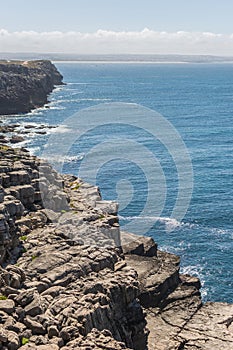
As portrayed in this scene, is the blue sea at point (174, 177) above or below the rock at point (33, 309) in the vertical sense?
below

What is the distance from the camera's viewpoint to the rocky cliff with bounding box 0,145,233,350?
30.1 m

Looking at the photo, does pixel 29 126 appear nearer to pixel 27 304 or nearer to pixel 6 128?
pixel 6 128

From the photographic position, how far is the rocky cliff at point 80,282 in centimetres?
3014

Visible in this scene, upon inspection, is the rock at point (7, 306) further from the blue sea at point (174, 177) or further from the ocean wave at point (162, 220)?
the ocean wave at point (162, 220)

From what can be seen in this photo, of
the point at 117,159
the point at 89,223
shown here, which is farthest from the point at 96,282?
the point at 117,159

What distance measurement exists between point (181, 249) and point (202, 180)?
33064 mm

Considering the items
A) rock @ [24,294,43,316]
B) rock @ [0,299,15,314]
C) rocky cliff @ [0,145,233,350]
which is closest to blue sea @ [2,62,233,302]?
rocky cliff @ [0,145,233,350]

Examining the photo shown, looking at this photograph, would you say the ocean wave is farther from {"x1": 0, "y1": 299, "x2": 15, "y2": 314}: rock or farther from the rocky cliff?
{"x1": 0, "y1": 299, "x2": 15, "y2": 314}: rock

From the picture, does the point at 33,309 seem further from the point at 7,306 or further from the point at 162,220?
the point at 162,220

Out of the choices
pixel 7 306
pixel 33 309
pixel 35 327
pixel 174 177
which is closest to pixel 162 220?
pixel 174 177

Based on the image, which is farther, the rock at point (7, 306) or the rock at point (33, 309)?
the rock at point (33, 309)

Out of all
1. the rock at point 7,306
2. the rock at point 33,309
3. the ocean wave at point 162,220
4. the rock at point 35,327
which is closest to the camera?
the rock at point 35,327

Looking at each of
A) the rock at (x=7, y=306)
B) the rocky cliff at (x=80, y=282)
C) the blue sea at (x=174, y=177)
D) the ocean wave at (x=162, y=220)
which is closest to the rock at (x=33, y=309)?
the rocky cliff at (x=80, y=282)

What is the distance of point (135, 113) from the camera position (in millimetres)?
178000
